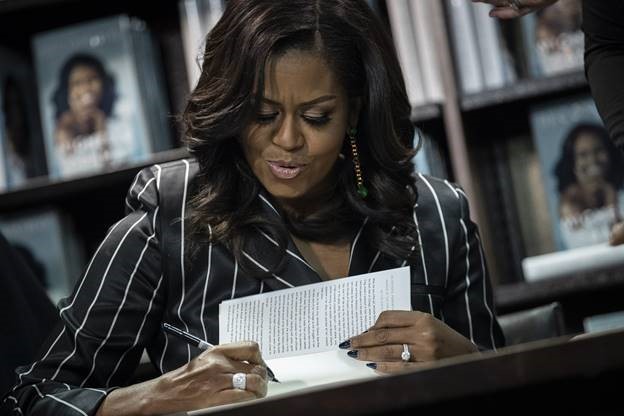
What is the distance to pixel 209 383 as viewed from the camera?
129 cm

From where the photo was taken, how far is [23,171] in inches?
108

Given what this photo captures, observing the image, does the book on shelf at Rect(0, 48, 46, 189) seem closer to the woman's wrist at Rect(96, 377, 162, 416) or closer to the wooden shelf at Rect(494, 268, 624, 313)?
the wooden shelf at Rect(494, 268, 624, 313)

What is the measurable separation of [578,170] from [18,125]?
1477mm

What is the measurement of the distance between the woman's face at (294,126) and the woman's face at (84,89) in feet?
3.47

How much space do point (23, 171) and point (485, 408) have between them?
216 centimetres

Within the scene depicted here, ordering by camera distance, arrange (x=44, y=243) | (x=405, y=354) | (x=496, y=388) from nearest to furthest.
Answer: (x=496, y=388)
(x=405, y=354)
(x=44, y=243)

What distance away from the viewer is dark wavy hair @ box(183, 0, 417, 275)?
1.66m

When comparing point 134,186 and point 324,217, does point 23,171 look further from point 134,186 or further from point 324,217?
point 324,217

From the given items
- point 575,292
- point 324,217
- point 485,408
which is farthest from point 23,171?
point 485,408

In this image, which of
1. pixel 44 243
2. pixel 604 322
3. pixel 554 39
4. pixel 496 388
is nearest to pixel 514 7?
pixel 496 388

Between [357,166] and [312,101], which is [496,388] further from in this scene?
[357,166]

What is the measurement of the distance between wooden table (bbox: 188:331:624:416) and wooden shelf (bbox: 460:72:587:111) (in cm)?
176

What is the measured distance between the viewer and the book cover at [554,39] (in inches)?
100.0

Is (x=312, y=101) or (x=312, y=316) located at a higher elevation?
(x=312, y=101)
